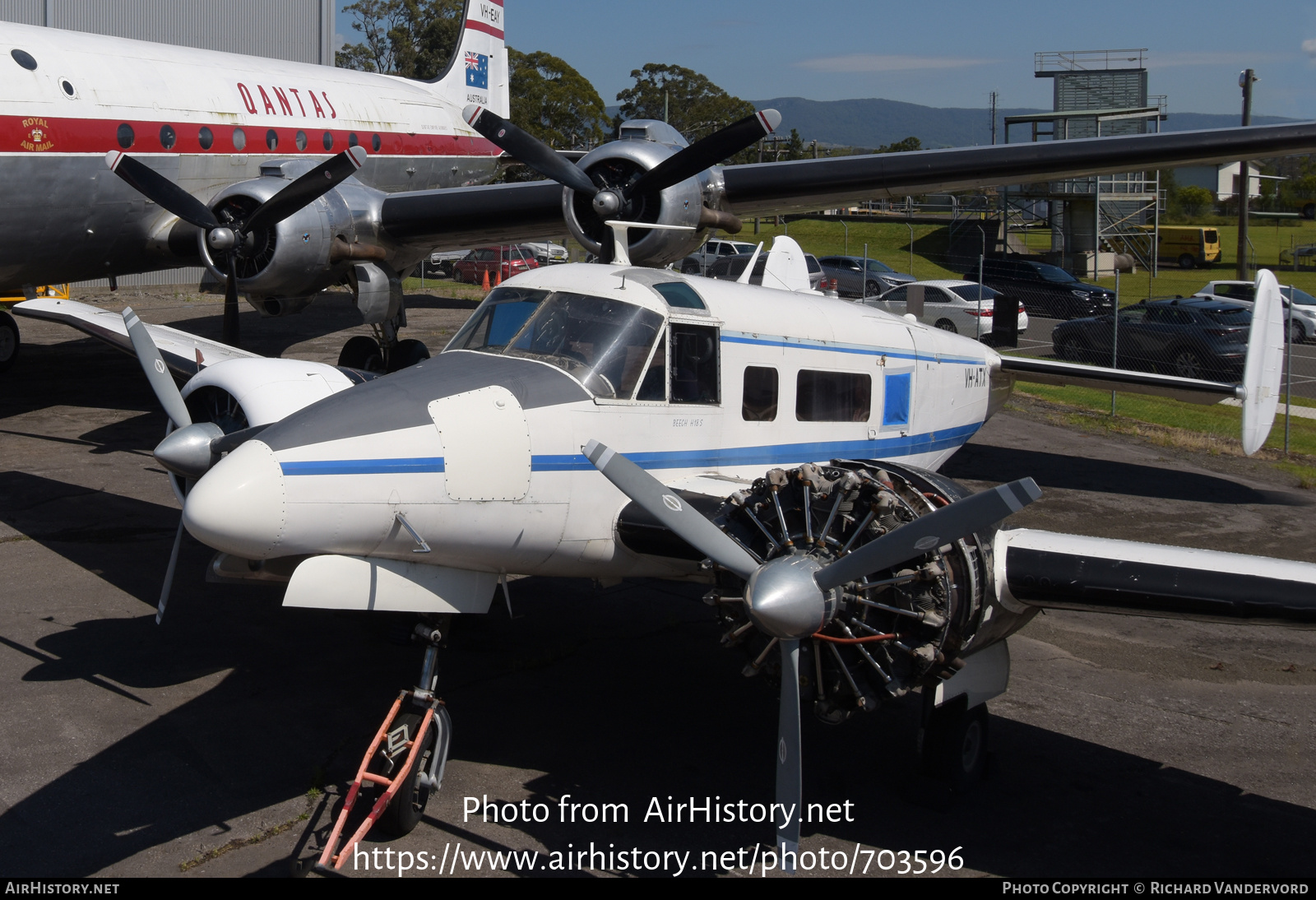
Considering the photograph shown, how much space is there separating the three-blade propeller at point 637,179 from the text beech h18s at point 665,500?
6.69 feet

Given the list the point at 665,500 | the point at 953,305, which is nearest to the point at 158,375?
the point at 665,500

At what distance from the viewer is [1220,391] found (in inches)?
449

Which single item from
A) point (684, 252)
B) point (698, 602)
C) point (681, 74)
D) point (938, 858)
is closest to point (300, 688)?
point (698, 602)

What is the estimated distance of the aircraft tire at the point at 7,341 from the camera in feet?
61.2

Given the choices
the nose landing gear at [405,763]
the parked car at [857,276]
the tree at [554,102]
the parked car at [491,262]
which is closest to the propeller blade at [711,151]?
the nose landing gear at [405,763]

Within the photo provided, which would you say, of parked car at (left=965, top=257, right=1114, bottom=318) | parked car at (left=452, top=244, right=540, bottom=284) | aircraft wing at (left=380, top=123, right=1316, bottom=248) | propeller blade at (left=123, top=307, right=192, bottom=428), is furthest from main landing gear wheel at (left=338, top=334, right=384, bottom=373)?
parked car at (left=965, top=257, right=1114, bottom=318)

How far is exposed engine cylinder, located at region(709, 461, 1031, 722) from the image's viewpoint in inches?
229

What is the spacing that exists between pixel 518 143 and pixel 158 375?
4.91 metres

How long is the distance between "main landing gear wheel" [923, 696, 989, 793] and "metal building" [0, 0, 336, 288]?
2810 centimetres

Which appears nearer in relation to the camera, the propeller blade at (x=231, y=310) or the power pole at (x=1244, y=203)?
the propeller blade at (x=231, y=310)

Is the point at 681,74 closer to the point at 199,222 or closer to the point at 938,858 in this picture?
the point at 199,222

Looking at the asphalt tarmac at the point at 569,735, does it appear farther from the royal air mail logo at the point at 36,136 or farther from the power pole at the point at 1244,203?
the power pole at the point at 1244,203

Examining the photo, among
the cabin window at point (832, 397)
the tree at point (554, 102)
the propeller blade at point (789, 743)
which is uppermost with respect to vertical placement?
the tree at point (554, 102)

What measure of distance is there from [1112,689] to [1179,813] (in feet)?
6.68
